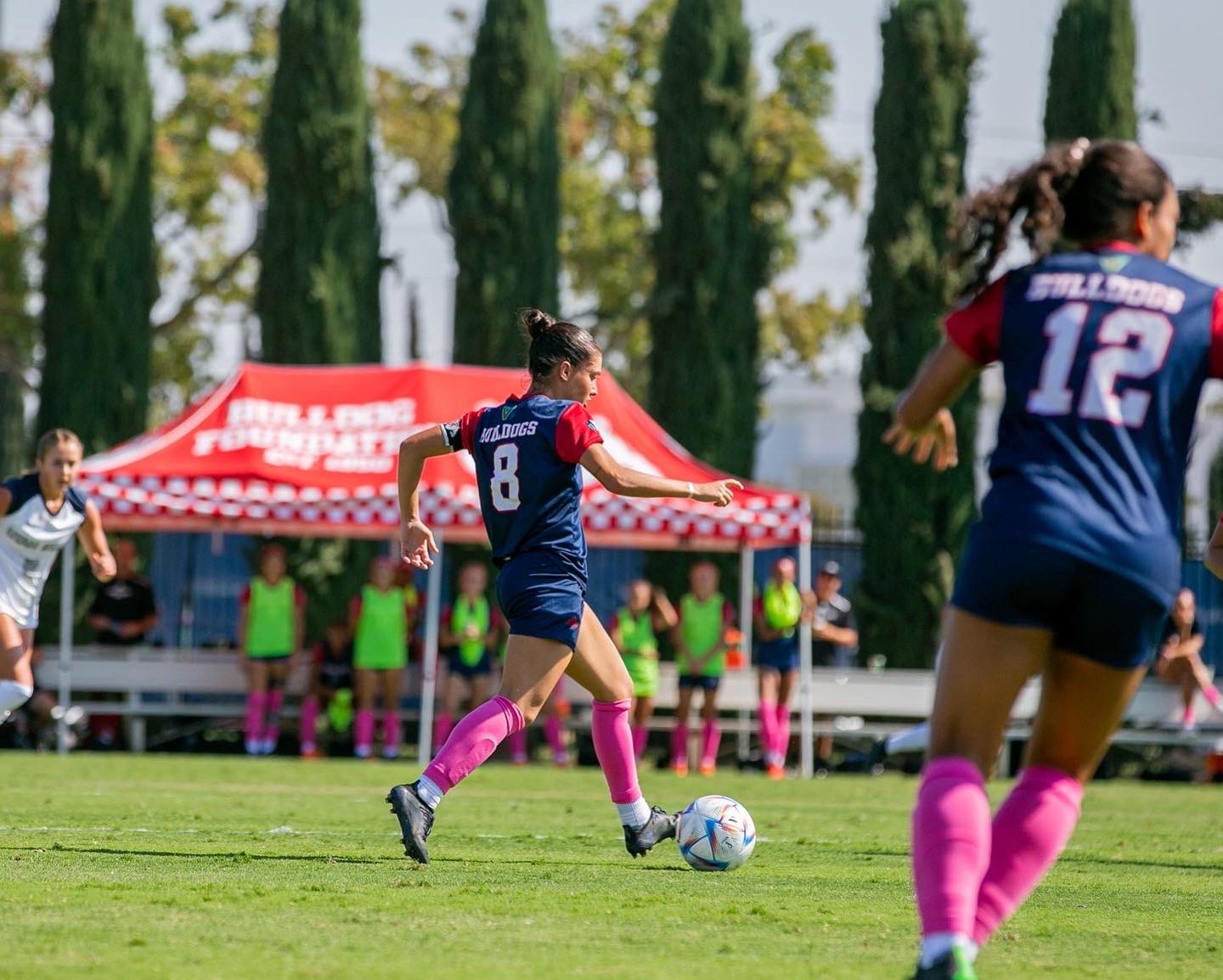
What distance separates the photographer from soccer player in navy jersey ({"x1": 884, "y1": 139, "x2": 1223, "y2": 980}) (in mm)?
4180

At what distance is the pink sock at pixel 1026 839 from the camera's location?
4.32m

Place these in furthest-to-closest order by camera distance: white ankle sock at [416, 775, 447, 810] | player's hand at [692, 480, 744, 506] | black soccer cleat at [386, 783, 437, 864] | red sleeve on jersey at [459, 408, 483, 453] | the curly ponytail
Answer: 1. red sleeve on jersey at [459, 408, 483, 453]
2. white ankle sock at [416, 775, 447, 810]
3. black soccer cleat at [386, 783, 437, 864]
4. player's hand at [692, 480, 744, 506]
5. the curly ponytail

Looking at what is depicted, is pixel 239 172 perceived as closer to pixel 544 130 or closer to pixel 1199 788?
pixel 544 130

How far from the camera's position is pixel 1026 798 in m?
4.44

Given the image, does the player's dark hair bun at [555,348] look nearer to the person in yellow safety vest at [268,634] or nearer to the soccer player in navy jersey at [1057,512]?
the soccer player in navy jersey at [1057,512]

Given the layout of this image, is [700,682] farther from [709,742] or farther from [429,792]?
[429,792]

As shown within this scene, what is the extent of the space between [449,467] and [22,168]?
19.2m

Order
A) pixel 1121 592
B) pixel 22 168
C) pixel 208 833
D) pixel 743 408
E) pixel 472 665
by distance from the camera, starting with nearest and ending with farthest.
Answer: pixel 1121 592
pixel 208 833
pixel 472 665
pixel 743 408
pixel 22 168

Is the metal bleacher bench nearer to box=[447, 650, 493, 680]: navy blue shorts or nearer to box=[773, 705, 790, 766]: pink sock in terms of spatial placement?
box=[773, 705, 790, 766]: pink sock

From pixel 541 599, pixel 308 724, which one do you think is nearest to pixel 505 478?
pixel 541 599

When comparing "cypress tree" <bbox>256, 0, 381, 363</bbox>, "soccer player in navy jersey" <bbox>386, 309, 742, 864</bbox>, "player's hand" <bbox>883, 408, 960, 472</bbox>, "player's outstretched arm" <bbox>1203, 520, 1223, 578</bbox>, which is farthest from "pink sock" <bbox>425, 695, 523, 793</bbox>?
"cypress tree" <bbox>256, 0, 381, 363</bbox>

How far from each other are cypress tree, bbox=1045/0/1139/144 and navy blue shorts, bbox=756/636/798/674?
11430 millimetres

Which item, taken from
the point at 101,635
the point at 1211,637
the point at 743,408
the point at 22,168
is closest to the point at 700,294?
the point at 743,408

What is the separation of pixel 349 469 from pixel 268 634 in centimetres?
210
